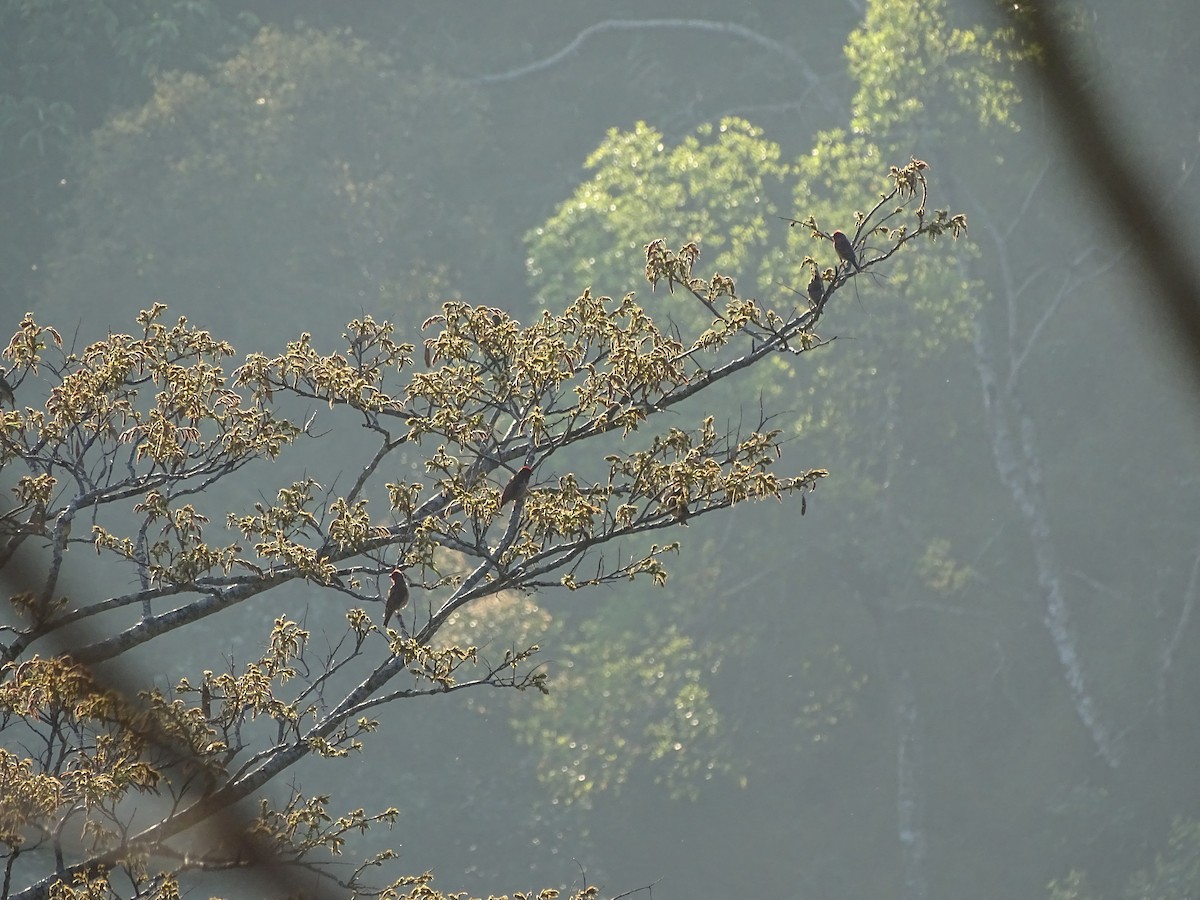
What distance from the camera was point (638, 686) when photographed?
2177cm

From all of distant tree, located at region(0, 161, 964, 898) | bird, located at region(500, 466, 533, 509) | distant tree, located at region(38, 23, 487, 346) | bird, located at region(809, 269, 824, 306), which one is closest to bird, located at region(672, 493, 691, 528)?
distant tree, located at region(0, 161, 964, 898)

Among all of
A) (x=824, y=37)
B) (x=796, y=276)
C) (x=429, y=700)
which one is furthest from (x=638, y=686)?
(x=824, y=37)

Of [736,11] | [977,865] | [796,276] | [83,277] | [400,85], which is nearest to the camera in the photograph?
[977,865]

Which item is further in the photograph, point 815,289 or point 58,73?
point 58,73

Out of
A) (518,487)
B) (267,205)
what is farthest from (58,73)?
→ (518,487)

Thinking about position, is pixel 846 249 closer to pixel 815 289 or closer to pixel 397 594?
pixel 815 289

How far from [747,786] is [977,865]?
340cm

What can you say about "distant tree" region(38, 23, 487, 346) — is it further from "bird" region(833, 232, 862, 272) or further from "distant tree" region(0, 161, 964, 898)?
"bird" region(833, 232, 862, 272)

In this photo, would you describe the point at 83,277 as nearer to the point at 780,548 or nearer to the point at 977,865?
the point at 780,548

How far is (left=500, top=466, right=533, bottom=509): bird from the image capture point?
664cm

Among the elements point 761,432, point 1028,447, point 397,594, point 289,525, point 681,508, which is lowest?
point 681,508

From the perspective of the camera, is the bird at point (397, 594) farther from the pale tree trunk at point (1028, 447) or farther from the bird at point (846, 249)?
the pale tree trunk at point (1028, 447)

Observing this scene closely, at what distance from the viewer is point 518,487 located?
6695 millimetres

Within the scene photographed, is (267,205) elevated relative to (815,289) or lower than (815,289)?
elevated
